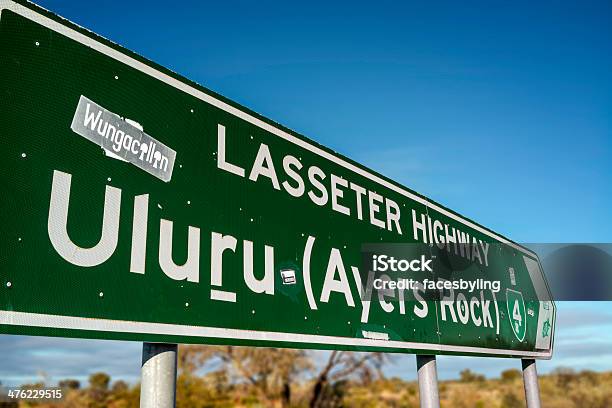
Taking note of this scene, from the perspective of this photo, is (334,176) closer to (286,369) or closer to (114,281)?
(114,281)

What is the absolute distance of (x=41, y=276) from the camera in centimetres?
159

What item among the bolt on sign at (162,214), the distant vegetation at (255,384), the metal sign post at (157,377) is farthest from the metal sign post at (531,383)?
the distant vegetation at (255,384)

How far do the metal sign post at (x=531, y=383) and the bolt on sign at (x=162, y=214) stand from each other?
89.2 inches

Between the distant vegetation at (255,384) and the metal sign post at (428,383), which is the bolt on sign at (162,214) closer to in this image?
the metal sign post at (428,383)

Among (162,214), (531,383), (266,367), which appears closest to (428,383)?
(531,383)

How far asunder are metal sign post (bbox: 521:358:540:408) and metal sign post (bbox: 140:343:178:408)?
4247 mm

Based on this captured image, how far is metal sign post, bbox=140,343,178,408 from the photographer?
1.86 meters

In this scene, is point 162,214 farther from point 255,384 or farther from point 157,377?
point 255,384

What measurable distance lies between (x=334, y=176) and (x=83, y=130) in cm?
167

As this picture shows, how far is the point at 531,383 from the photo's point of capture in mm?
5230

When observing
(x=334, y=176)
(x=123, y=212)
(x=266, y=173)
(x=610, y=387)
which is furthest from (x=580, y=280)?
(x=610, y=387)

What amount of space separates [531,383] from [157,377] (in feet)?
14.3

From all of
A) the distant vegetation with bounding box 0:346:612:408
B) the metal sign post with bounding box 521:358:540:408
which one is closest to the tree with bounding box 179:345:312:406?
the distant vegetation with bounding box 0:346:612:408

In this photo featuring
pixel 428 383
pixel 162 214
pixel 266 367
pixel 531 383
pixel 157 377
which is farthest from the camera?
pixel 266 367
